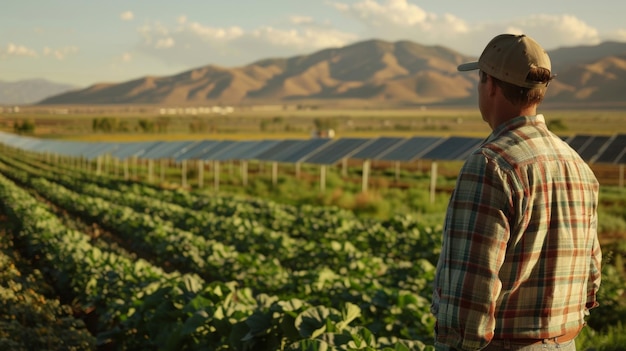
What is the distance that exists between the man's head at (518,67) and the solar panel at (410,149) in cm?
2028

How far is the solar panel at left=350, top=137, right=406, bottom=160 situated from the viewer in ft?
80.0

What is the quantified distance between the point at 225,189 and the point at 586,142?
12.8 m

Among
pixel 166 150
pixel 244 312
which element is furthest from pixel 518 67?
pixel 166 150

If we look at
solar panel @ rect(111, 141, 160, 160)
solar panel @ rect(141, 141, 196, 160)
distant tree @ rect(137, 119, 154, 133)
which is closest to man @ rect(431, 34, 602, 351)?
solar panel @ rect(141, 141, 196, 160)

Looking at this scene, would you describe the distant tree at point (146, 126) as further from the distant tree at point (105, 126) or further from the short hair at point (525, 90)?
the short hair at point (525, 90)

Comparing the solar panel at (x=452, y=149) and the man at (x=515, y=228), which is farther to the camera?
the solar panel at (x=452, y=149)

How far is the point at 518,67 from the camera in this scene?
240 centimetres

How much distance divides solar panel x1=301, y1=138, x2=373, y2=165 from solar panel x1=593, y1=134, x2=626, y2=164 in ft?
25.0

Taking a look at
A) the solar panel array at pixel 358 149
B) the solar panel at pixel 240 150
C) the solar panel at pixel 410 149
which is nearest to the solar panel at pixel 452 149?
the solar panel array at pixel 358 149

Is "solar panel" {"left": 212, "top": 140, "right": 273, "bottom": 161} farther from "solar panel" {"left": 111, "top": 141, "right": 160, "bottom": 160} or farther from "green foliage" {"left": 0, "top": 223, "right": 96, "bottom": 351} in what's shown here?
"green foliage" {"left": 0, "top": 223, "right": 96, "bottom": 351}

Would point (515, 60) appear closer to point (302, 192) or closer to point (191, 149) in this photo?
point (302, 192)

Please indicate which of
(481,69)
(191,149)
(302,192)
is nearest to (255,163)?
(191,149)

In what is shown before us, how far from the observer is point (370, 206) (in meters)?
19.2

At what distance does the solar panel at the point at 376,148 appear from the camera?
24.4 meters
